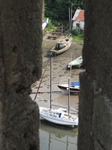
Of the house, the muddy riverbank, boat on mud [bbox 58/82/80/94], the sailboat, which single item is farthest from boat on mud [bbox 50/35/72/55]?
the sailboat

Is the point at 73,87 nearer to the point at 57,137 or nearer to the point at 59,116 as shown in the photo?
the point at 59,116

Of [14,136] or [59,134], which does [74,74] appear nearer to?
[59,134]

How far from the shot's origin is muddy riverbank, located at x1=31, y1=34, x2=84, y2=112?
17.8 meters

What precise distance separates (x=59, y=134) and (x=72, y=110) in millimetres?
1652

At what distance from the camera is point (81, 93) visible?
8.61ft

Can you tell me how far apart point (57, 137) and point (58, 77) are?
702 cm

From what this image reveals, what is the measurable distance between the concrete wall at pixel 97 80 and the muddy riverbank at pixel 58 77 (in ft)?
46.6

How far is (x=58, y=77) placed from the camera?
69.9 ft

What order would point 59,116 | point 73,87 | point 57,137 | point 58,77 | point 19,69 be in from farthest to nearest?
point 58,77, point 73,87, point 59,116, point 57,137, point 19,69

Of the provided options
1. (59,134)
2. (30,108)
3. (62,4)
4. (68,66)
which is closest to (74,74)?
(68,66)

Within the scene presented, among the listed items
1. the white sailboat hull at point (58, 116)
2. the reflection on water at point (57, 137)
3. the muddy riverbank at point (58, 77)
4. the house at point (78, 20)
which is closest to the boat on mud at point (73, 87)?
the muddy riverbank at point (58, 77)

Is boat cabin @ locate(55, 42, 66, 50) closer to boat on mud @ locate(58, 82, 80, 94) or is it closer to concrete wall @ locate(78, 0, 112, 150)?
boat on mud @ locate(58, 82, 80, 94)

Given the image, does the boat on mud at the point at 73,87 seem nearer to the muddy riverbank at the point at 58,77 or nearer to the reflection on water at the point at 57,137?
the muddy riverbank at the point at 58,77

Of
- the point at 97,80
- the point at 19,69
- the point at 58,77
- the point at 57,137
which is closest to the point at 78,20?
the point at 58,77
